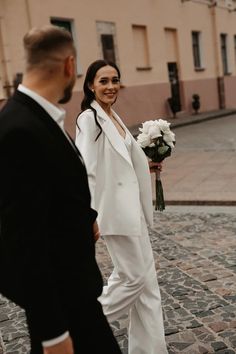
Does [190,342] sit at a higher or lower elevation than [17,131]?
lower

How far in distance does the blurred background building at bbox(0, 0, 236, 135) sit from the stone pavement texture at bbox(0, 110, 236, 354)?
25.5 ft

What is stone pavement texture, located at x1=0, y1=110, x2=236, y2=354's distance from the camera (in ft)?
11.0

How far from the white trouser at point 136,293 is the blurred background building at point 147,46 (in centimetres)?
1099

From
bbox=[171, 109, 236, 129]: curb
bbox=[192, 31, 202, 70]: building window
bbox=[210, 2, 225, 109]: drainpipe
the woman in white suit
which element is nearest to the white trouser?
the woman in white suit

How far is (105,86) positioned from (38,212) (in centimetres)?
165

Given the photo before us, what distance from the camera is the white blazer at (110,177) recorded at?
286 cm

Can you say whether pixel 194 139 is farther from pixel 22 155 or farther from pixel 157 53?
pixel 22 155

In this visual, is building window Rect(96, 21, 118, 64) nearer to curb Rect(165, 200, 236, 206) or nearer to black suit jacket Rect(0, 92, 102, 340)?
curb Rect(165, 200, 236, 206)

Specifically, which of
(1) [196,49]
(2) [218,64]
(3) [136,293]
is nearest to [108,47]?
(1) [196,49]

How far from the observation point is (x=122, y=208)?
9.45ft

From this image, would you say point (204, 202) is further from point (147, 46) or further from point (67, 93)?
point (147, 46)

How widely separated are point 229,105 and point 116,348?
2569 centimetres

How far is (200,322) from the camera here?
3498mm

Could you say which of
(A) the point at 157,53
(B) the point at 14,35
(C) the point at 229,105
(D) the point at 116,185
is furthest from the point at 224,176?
(C) the point at 229,105
